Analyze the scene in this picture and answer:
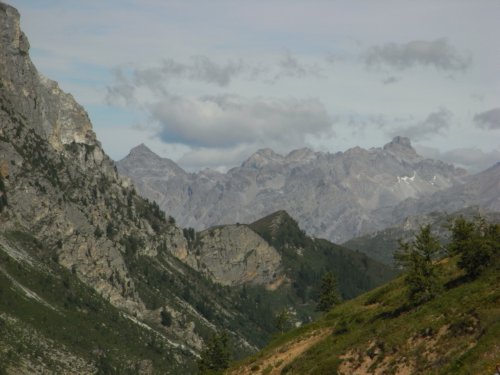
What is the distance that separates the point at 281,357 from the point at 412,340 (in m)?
25.8

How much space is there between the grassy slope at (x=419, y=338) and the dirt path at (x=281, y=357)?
19 cm

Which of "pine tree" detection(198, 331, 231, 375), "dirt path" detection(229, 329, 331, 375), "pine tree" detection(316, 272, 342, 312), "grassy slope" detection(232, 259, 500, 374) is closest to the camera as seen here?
"grassy slope" detection(232, 259, 500, 374)

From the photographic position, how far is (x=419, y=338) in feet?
179

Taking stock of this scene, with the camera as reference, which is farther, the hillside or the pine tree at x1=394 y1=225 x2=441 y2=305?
the pine tree at x1=394 y1=225 x2=441 y2=305

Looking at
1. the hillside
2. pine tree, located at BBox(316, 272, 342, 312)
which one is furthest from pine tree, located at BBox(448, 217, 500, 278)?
pine tree, located at BBox(316, 272, 342, 312)

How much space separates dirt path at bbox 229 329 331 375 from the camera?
73.9m

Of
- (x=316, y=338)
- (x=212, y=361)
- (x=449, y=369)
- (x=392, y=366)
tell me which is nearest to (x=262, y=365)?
(x=316, y=338)

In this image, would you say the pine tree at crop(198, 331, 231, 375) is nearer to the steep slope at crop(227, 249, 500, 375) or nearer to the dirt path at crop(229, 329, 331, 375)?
the dirt path at crop(229, 329, 331, 375)

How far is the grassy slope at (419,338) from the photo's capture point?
4588 cm

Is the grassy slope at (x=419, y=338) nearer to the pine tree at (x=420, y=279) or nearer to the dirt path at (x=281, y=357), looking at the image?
the dirt path at (x=281, y=357)

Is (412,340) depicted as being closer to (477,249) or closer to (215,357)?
(477,249)

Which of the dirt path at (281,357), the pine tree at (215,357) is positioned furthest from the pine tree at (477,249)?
the pine tree at (215,357)

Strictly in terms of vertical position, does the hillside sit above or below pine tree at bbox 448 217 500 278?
below

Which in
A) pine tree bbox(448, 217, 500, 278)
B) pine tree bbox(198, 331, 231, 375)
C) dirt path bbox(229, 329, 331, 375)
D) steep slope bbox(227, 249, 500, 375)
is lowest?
pine tree bbox(198, 331, 231, 375)
